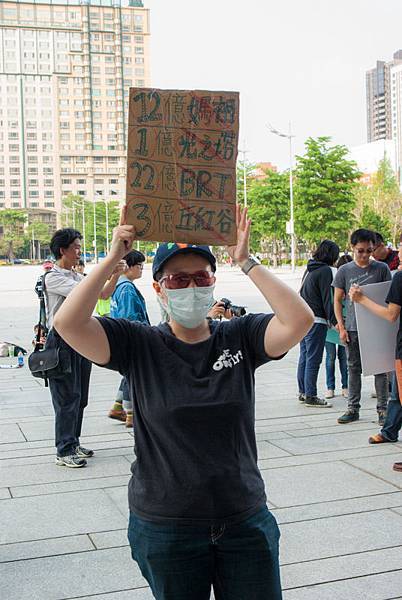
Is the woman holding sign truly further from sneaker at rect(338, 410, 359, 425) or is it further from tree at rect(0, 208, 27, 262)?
tree at rect(0, 208, 27, 262)

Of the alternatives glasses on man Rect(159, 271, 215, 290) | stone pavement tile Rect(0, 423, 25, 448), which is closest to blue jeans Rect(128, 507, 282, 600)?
glasses on man Rect(159, 271, 215, 290)

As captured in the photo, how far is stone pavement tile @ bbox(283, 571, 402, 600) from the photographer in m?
3.40

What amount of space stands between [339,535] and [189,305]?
2.44 m

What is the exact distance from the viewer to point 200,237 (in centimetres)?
223

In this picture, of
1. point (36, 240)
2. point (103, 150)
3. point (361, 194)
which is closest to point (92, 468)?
point (361, 194)

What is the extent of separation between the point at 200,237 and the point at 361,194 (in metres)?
64.9

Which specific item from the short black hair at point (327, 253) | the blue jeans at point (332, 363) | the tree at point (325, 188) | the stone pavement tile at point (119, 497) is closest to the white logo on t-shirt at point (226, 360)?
the stone pavement tile at point (119, 497)

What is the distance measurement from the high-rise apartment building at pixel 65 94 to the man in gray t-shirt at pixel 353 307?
13414 cm

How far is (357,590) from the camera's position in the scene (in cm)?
346

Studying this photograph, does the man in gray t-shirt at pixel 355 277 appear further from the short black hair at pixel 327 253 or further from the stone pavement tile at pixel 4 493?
the stone pavement tile at pixel 4 493

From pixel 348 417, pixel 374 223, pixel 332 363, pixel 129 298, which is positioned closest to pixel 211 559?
pixel 129 298

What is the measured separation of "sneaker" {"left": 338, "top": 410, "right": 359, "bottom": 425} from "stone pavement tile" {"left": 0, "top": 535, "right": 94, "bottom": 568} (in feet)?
11.2

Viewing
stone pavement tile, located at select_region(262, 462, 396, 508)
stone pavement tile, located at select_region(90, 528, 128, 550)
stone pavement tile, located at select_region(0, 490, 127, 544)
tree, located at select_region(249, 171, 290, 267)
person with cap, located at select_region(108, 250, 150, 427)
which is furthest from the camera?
tree, located at select_region(249, 171, 290, 267)

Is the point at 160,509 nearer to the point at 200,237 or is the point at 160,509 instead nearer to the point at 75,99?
the point at 200,237
